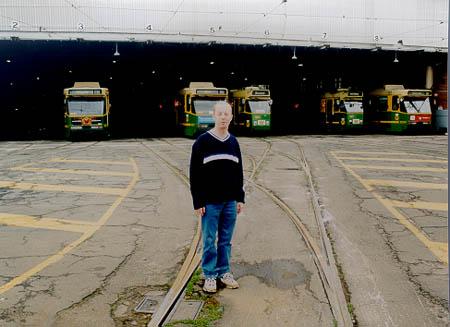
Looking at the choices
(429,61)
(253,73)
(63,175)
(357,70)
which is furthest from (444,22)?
(63,175)

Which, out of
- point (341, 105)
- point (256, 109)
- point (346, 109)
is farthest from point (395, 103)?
point (256, 109)

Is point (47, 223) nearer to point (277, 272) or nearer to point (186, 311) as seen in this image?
point (277, 272)

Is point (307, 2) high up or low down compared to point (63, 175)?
up

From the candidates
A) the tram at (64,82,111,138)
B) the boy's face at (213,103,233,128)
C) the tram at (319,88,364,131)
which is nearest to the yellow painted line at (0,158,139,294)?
the boy's face at (213,103,233,128)

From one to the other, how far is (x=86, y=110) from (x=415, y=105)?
20.2 m

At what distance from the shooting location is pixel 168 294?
5.29 meters

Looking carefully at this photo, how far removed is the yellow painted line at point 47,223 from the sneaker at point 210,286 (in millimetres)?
3287

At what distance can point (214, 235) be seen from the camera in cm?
540

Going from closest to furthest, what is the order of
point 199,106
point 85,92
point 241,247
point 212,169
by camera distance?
point 212,169, point 241,247, point 85,92, point 199,106

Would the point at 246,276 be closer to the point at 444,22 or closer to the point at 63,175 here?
the point at 63,175

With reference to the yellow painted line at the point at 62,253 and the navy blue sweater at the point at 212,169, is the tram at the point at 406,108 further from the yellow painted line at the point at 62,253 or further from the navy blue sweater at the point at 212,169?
the navy blue sweater at the point at 212,169

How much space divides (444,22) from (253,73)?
1794 centimetres

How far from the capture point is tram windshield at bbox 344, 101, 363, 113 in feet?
116

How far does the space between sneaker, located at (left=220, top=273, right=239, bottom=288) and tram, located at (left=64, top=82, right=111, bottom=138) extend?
24.4 m
